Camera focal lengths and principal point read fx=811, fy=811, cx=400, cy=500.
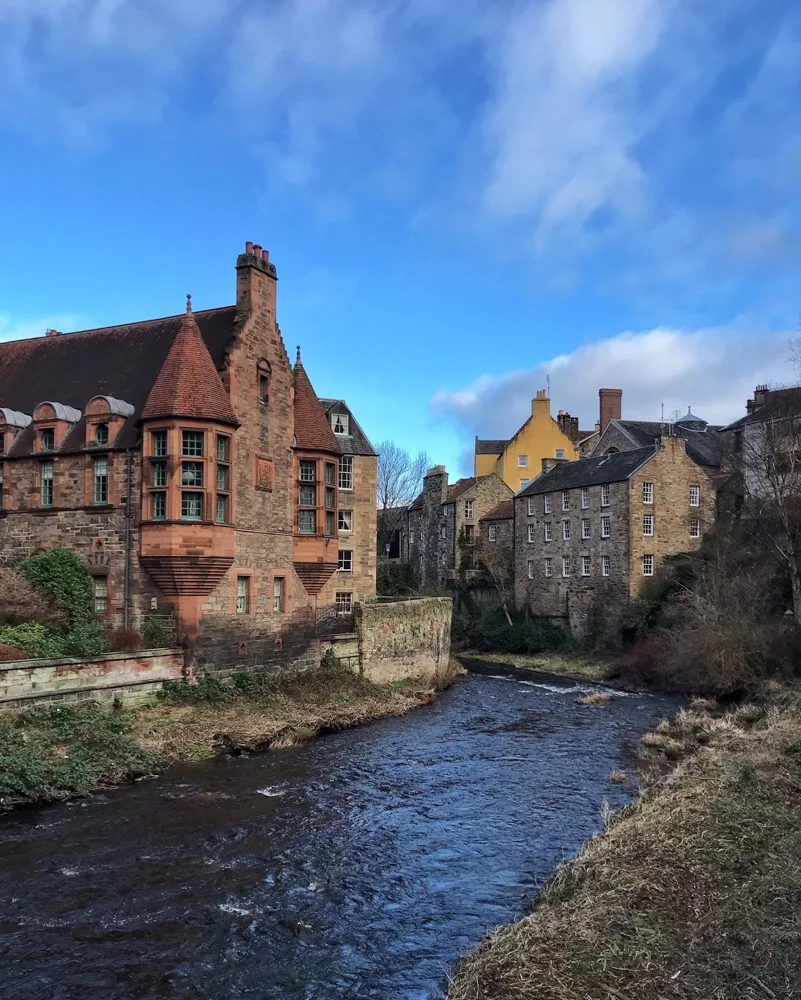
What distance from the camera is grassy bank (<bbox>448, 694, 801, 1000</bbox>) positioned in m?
7.55

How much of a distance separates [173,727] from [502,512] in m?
36.0

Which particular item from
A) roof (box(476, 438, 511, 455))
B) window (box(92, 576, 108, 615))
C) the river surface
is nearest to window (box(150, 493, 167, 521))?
window (box(92, 576, 108, 615))

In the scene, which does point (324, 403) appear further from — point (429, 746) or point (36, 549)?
point (429, 746)

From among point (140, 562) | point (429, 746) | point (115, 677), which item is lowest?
point (429, 746)

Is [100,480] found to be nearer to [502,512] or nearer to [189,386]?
[189,386]

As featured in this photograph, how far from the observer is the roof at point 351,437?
123 feet

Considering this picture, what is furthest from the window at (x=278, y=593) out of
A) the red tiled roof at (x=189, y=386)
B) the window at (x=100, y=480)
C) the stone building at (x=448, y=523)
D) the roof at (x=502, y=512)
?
the stone building at (x=448, y=523)

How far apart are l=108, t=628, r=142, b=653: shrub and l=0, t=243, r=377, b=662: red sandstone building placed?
3.48ft

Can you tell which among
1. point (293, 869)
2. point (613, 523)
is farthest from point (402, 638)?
point (293, 869)

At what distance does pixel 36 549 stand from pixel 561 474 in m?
32.3

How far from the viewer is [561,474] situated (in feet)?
162

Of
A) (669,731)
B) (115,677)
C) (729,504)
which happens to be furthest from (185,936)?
(729,504)

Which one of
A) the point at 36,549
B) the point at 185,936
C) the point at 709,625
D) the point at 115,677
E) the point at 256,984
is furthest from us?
the point at 709,625

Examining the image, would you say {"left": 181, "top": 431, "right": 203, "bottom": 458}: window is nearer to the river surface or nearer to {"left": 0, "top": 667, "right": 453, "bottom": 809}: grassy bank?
{"left": 0, "top": 667, "right": 453, "bottom": 809}: grassy bank
